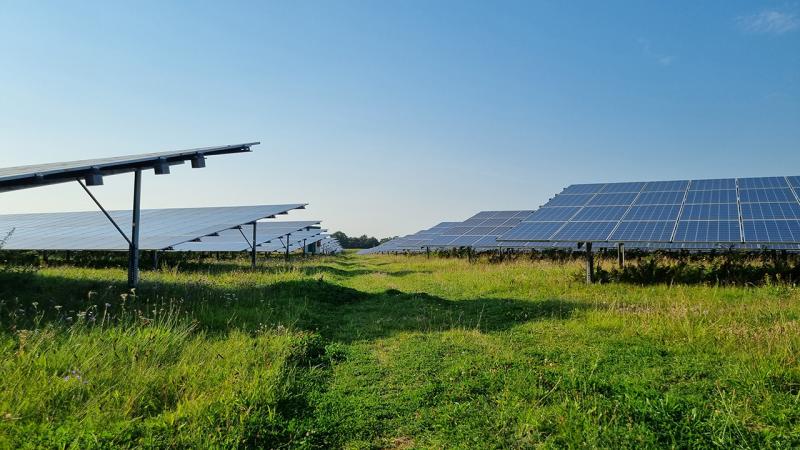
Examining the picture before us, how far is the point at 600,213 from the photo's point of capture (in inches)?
742

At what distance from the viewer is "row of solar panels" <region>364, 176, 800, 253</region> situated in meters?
14.9

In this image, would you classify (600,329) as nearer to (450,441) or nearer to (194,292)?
(450,441)

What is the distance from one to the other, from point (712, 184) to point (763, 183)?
1.79m

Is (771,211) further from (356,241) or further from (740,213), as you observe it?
(356,241)

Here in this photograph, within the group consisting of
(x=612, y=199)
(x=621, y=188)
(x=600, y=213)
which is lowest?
(x=600, y=213)

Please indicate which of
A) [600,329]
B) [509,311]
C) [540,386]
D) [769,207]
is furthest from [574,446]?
[769,207]

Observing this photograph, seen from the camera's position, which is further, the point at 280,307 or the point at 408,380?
the point at 280,307

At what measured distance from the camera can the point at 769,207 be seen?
16750 mm

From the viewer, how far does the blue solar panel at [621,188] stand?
870 inches

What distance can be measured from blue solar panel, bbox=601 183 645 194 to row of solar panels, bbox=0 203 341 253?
614 inches

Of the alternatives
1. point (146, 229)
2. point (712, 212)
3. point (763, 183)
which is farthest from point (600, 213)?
point (146, 229)

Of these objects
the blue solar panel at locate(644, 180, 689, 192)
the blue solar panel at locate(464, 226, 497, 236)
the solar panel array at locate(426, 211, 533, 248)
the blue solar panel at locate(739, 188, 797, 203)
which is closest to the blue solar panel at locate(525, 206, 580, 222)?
the blue solar panel at locate(644, 180, 689, 192)

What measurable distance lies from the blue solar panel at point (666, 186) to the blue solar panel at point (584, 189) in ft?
6.79

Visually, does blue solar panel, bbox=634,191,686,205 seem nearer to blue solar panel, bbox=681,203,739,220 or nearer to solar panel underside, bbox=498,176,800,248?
solar panel underside, bbox=498,176,800,248
